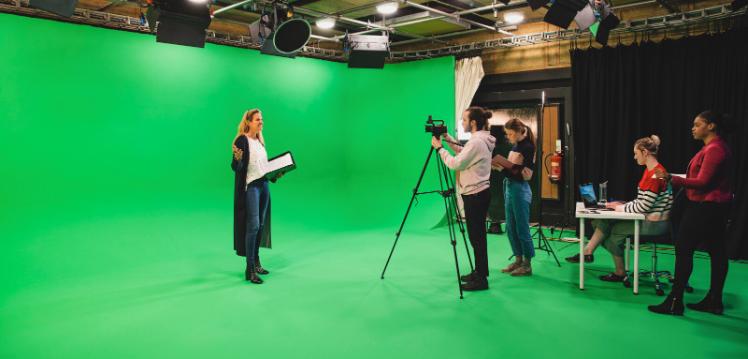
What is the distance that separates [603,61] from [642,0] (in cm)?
79

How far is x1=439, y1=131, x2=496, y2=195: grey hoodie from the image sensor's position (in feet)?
12.2

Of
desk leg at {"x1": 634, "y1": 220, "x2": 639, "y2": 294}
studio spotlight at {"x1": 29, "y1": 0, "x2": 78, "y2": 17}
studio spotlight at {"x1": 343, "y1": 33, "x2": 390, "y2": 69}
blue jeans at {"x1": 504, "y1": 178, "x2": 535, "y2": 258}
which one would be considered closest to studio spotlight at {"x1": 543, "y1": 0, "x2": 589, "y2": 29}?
blue jeans at {"x1": 504, "y1": 178, "x2": 535, "y2": 258}

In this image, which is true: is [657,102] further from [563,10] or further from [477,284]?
[477,284]

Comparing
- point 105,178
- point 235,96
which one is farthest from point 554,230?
point 105,178

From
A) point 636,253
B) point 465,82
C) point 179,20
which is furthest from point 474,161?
point 465,82

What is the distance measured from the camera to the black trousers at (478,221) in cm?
382

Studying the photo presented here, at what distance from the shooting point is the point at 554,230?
6.74m

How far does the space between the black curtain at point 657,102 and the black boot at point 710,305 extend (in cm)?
219

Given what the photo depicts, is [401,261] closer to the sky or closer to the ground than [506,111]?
closer to the ground

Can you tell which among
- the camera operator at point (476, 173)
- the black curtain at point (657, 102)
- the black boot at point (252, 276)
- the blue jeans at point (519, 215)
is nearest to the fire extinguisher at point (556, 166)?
the black curtain at point (657, 102)

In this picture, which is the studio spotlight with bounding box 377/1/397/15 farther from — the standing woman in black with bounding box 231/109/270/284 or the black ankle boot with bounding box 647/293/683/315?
the black ankle boot with bounding box 647/293/683/315

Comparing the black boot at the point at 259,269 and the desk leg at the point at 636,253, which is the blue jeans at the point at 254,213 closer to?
the black boot at the point at 259,269

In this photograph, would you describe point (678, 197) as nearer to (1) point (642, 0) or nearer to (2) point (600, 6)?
(2) point (600, 6)

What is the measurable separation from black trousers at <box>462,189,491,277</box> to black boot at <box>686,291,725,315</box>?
148 cm
